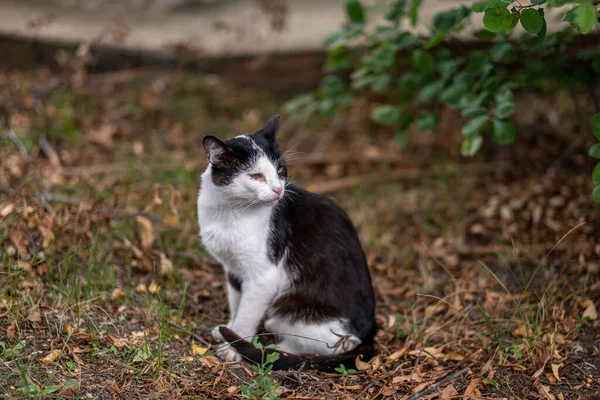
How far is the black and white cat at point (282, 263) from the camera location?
2.71 m

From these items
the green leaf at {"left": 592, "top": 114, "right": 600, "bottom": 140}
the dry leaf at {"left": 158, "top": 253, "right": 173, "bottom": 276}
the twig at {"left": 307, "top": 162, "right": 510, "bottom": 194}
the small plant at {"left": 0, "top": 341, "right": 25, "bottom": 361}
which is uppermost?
the green leaf at {"left": 592, "top": 114, "right": 600, "bottom": 140}

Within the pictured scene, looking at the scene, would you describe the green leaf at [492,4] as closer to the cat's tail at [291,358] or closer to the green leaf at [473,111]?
the green leaf at [473,111]

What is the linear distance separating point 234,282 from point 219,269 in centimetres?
75

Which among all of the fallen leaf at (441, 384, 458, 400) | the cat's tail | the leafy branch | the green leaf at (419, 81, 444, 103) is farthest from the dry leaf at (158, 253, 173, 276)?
the green leaf at (419, 81, 444, 103)

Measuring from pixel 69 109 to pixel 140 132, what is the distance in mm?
633

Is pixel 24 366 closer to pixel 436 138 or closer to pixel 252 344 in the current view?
pixel 252 344

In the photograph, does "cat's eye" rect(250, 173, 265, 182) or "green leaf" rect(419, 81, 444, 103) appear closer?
"cat's eye" rect(250, 173, 265, 182)

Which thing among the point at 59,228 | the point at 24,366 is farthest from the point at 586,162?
the point at 24,366

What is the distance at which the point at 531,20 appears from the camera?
242cm

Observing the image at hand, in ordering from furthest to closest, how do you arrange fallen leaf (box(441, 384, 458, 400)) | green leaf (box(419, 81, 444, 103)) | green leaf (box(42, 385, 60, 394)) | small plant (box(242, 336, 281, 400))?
green leaf (box(419, 81, 444, 103)), fallen leaf (box(441, 384, 458, 400)), small plant (box(242, 336, 281, 400)), green leaf (box(42, 385, 60, 394))


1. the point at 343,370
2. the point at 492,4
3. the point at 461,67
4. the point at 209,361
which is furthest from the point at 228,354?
the point at 461,67

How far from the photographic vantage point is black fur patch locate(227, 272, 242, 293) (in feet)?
9.78

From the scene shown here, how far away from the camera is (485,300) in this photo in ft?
11.1

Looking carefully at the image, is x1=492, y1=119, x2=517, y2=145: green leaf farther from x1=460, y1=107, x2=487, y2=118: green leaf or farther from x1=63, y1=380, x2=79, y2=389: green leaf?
x1=63, y1=380, x2=79, y2=389: green leaf
